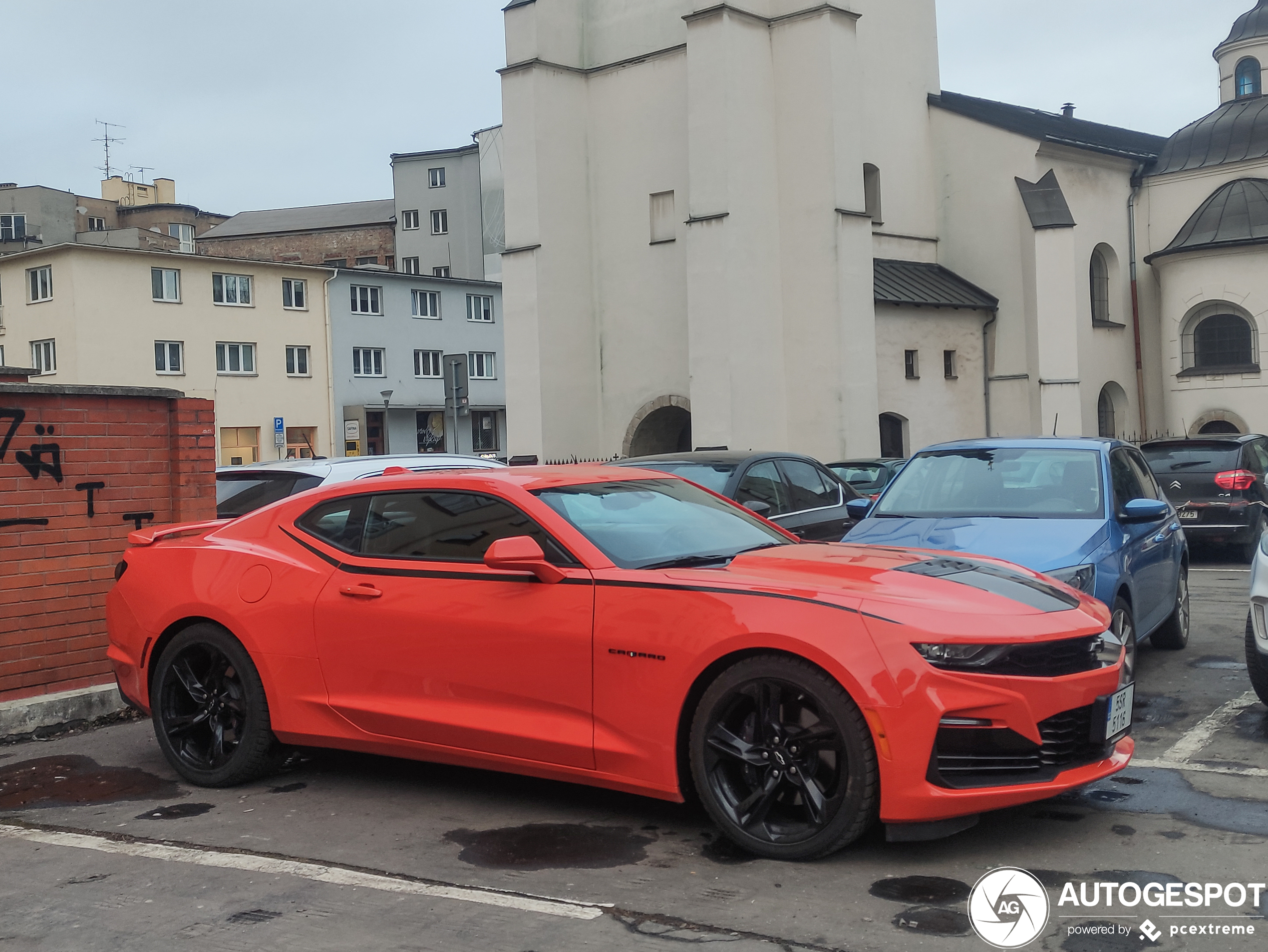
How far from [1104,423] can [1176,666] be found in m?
29.4

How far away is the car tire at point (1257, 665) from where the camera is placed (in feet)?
20.8

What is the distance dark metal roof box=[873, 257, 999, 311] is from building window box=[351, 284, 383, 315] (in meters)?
29.2

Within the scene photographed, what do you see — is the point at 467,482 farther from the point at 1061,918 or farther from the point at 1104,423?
the point at 1104,423

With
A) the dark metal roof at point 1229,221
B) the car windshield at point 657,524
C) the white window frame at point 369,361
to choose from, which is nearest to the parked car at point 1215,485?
the car windshield at point 657,524

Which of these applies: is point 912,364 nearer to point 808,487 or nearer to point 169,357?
point 808,487

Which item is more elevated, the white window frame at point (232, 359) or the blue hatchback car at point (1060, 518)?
the white window frame at point (232, 359)

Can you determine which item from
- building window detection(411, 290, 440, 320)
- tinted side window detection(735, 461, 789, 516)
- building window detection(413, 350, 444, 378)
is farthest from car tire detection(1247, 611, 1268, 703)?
building window detection(411, 290, 440, 320)

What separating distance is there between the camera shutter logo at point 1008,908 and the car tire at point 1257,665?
2757 millimetres

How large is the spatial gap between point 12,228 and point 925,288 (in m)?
55.5

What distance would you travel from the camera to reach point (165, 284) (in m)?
48.8

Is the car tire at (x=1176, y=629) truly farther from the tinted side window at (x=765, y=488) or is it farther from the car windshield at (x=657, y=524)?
the car windshield at (x=657, y=524)

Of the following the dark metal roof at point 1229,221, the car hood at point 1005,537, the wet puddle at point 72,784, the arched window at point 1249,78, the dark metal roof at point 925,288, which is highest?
the arched window at point 1249,78

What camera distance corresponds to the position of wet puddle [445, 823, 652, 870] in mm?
4586

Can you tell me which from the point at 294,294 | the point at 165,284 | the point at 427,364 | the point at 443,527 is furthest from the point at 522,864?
the point at 427,364
